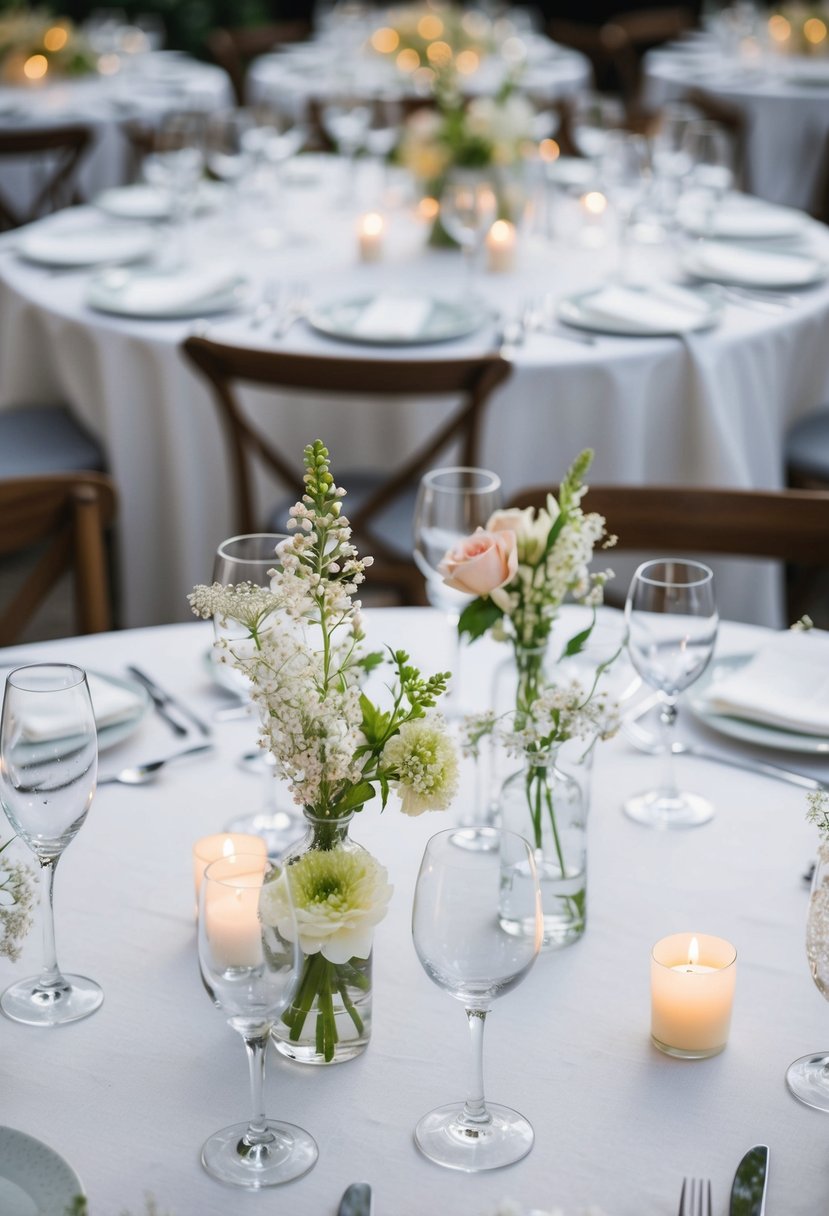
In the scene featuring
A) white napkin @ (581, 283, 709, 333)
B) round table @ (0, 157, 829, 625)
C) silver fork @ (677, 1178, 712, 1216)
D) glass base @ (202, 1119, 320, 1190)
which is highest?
silver fork @ (677, 1178, 712, 1216)

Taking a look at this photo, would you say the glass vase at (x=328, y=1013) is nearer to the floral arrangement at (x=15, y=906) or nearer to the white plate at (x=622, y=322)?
the floral arrangement at (x=15, y=906)

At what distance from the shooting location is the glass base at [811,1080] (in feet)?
3.40

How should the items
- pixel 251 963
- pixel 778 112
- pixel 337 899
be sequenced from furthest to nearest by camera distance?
pixel 778 112, pixel 337 899, pixel 251 963

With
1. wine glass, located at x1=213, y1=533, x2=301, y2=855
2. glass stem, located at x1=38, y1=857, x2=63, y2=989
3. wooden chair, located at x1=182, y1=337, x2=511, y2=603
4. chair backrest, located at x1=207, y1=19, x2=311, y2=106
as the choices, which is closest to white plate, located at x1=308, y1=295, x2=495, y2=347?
wooden chair, located at x1=182, y1=337, x2=511, y2=603

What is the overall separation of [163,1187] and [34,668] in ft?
1.34

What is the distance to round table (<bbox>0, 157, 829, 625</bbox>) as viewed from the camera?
9.61ft

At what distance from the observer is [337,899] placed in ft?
3.27

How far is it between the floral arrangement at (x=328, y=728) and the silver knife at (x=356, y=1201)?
0.50ft

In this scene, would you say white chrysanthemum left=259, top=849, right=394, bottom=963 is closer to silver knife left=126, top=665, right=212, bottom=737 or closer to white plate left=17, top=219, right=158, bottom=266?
silver knife left=126, top=665, right=212, bottom=737

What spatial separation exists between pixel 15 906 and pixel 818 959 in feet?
1.83

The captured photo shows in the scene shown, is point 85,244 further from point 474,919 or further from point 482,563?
point 474,919

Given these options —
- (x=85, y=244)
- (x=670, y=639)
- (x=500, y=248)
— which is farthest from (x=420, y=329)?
(x=670, y=639)

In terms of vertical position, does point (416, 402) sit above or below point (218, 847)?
below

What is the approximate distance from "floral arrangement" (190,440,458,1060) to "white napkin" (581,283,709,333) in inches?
81.4
